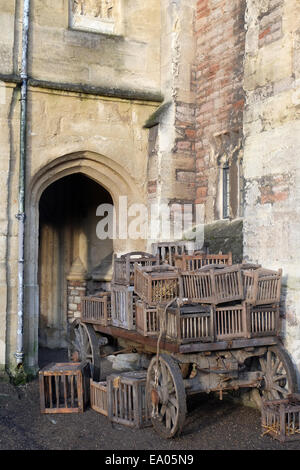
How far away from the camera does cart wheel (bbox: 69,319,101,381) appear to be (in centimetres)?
657

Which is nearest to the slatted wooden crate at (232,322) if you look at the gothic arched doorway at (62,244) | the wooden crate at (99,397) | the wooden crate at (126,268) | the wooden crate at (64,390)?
the wooden crate at (126,268)

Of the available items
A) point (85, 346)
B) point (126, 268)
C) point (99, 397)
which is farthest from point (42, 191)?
point (99, 397)

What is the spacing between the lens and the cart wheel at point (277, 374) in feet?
17.1

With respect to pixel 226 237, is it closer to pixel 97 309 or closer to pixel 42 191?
pixel 97 309

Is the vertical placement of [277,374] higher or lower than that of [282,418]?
higher

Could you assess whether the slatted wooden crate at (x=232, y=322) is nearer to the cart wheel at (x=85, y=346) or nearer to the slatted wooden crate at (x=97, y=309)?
the slatted wooden crate at (x=97, y=309)

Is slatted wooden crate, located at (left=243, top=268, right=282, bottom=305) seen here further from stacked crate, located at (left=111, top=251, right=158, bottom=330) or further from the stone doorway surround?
the stone doorway surround

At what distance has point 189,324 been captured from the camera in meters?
4.96

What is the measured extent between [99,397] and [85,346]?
3.03 feet

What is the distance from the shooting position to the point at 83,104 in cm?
778

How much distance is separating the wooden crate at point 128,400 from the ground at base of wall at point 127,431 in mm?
86

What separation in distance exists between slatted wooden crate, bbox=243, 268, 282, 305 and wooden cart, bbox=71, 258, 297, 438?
79 millimetres

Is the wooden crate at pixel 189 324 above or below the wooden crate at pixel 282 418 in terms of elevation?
above
